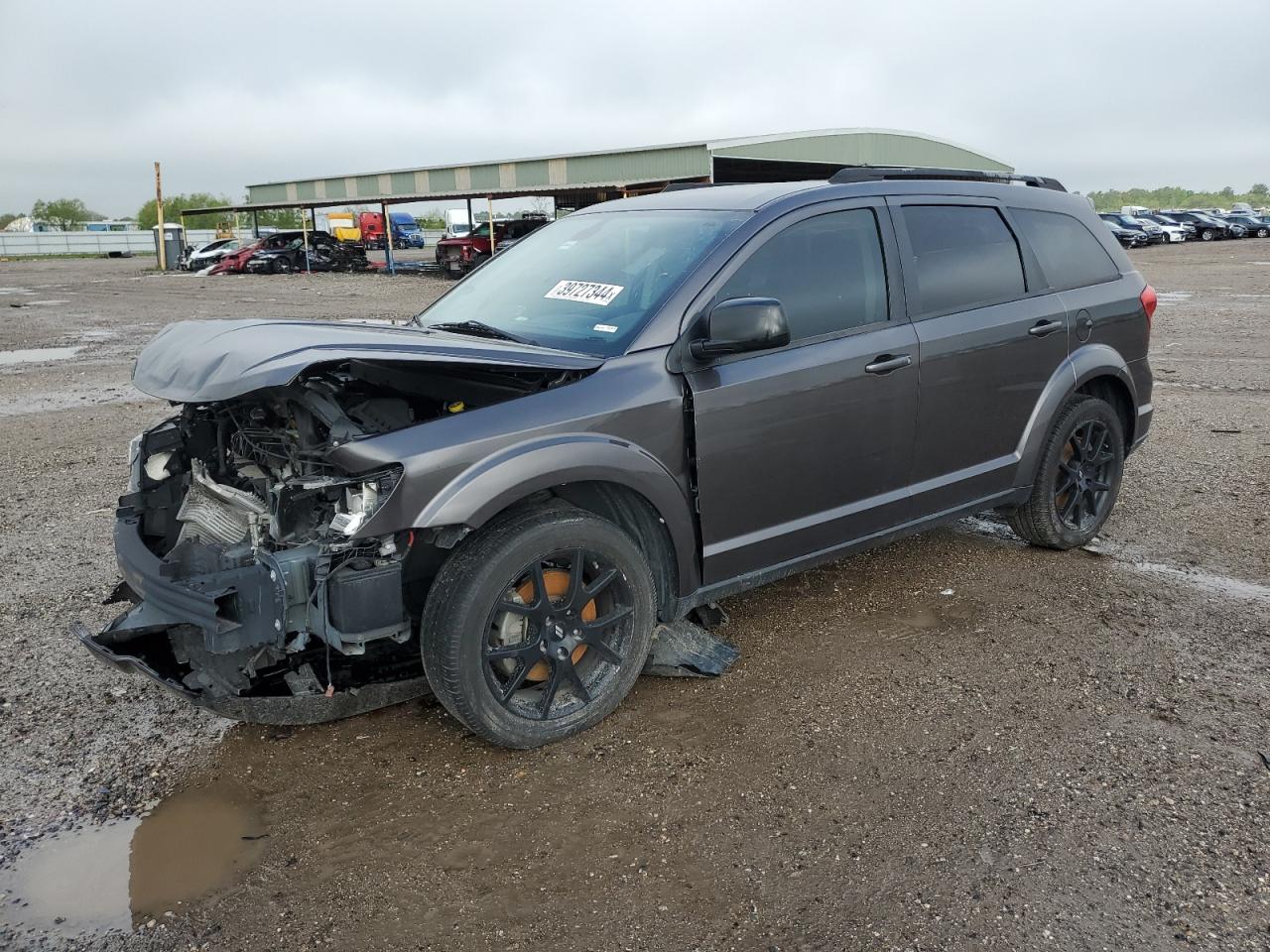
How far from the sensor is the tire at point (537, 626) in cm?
318

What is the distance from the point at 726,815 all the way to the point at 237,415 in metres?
2.25

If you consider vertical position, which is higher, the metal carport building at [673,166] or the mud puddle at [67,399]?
the metal carport building at [673,166]

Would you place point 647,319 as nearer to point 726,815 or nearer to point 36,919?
point 726,815

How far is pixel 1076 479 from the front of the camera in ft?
17.3

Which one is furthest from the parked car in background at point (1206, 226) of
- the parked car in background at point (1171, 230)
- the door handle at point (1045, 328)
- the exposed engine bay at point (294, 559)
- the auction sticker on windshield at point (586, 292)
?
the exposed engine bay at point (294, 559)

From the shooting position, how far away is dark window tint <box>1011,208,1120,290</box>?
4988mm

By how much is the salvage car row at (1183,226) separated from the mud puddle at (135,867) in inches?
1849

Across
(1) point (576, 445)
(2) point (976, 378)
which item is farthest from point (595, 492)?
(2) point (976, 378)

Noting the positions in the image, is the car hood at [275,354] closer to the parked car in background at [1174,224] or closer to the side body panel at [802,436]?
the side body panel at [802,436]

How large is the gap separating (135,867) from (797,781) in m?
2.00

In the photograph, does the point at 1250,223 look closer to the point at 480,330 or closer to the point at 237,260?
the point at 237,260

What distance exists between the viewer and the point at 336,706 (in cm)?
332

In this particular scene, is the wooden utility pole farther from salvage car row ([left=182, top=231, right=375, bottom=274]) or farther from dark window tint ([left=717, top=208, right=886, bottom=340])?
dark window tint ([left=717, top=208, right=886, bottom=340])

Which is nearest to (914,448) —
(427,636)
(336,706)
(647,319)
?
(647,319)
